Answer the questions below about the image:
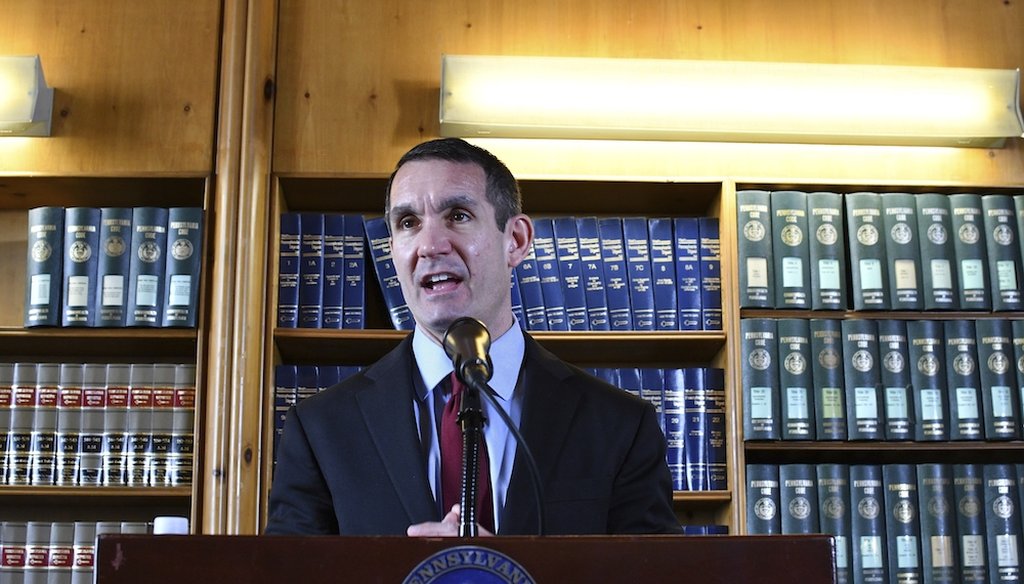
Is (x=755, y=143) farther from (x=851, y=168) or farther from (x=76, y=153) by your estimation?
(x=76, y=153)

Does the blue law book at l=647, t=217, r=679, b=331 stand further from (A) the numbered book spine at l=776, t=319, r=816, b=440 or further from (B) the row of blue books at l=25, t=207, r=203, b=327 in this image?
(B) the row of blue books at l=25, t=207, r=203, b=327

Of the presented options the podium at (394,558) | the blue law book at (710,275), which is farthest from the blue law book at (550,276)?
the podium at (394,558)

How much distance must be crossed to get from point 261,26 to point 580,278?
1.02 metres

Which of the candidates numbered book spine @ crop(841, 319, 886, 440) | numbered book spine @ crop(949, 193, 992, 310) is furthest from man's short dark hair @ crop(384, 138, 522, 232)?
numbered book spine @ crop(949, 193, 992, 310)

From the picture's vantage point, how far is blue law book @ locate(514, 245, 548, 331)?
289 centimetres

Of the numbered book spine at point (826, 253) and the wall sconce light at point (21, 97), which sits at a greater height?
the wall sconce light at point (21, 97)

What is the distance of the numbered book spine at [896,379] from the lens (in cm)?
285

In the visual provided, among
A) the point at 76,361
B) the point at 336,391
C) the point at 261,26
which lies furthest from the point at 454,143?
the point at 76,361

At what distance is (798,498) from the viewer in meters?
2.81

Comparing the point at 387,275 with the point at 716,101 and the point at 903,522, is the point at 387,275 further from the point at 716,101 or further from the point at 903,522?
the point at 903,522

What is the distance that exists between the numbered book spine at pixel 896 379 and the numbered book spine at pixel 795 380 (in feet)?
0.60

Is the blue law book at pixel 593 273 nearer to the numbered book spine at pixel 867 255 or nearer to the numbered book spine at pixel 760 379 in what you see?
the numbered book spine at pixel 760 379

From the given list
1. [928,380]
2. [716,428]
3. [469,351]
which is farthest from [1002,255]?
[469,351]

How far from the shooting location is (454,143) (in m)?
1.91
